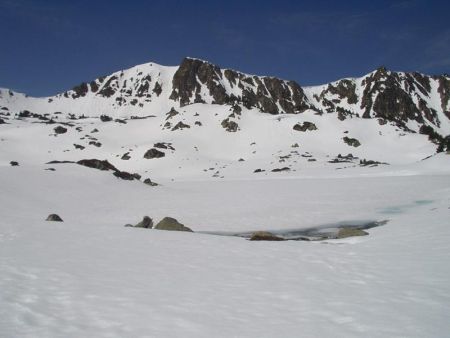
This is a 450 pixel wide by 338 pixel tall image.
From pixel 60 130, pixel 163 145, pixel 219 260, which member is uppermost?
pixel 60 130

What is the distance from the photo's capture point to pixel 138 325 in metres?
5.95

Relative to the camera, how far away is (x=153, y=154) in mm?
81938

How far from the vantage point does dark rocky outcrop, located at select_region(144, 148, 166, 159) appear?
267ft

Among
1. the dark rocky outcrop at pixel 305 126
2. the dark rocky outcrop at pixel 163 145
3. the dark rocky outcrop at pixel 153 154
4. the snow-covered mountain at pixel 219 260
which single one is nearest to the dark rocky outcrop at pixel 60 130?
the dark rocky outcrop at pixel 163 145

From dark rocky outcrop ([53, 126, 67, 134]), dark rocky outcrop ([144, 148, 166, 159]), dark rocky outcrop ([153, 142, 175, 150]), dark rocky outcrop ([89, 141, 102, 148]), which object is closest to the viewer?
dark rocky outcrop ([144, 148, 166, 159])

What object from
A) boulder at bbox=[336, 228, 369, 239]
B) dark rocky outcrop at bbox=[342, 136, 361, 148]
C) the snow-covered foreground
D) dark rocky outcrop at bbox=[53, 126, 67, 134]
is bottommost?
the snow-covered foreground

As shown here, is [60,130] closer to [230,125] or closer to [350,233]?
[230,125]

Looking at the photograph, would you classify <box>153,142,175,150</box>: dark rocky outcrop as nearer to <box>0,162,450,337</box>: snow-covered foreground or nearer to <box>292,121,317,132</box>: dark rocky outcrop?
<box>292,121,317,132</box>: dark rocky outcrop

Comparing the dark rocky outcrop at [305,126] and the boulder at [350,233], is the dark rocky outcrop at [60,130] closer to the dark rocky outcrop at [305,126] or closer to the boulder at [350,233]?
the dark rocky outcrop at [305,126]

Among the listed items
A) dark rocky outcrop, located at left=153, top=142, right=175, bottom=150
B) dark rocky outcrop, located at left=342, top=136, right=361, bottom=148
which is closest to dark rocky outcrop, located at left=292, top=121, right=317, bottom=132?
dark rocky outcrop, located at left=342, top=136, right=361, bottom=148

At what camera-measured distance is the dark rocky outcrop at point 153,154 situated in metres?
81.4

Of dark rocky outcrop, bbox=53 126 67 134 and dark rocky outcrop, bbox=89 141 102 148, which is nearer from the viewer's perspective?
dark rocky outcrop, bbox=89 141 102 148

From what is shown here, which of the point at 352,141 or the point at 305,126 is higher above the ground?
the point at 305,126

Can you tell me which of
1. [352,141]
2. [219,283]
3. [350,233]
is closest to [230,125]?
[352,141]
